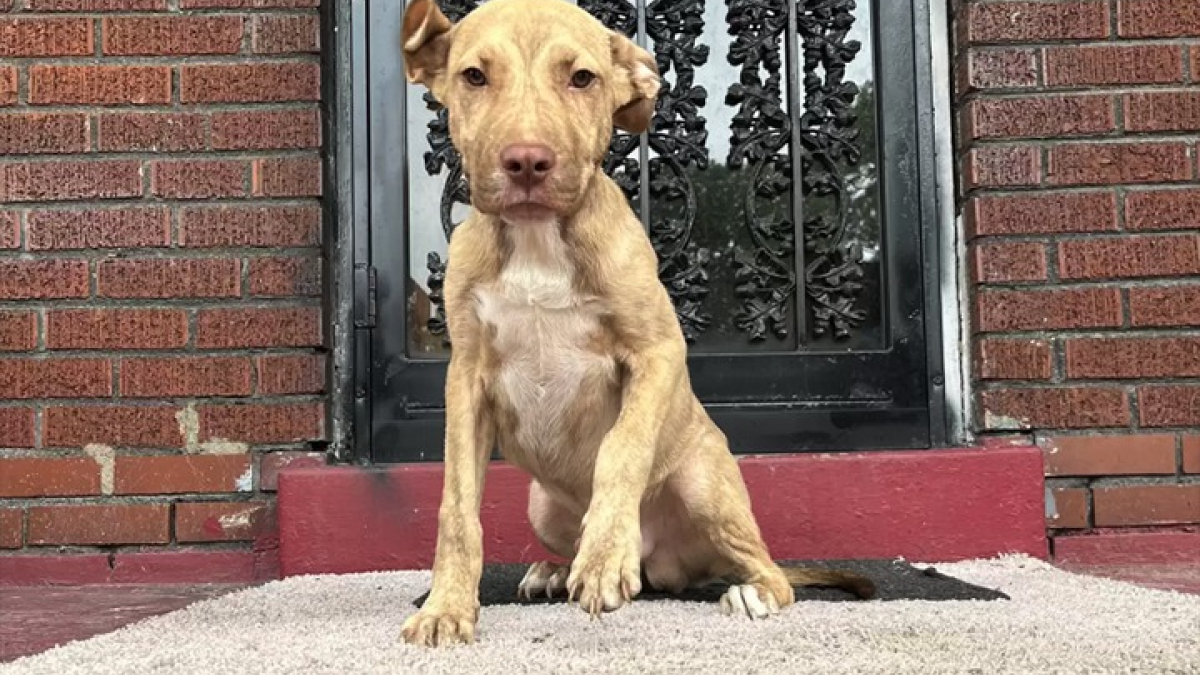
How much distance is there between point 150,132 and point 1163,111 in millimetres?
3145

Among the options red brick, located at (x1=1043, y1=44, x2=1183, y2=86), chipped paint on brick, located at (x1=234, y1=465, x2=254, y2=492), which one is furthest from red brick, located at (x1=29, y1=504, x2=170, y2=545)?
red brick, located at (x1=1043, y1=44, x2=1183, y2=86)

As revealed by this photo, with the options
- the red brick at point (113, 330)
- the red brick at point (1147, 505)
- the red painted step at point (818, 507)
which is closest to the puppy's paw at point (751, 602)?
the red painted step at point (818, 507)

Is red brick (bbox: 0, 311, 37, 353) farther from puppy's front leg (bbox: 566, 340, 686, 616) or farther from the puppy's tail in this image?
the puppy's tail

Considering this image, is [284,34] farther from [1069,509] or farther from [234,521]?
[1069,509]

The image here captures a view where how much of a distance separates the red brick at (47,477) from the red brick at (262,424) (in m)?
0.38

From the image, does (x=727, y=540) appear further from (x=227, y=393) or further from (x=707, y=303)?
(x=227, y=393)

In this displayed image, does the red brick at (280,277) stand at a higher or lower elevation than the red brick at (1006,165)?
lower

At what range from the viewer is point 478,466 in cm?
220

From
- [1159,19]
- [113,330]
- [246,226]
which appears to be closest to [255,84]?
[246,226]

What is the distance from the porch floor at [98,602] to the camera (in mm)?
2281

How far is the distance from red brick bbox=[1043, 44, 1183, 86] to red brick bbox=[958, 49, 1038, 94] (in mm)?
53

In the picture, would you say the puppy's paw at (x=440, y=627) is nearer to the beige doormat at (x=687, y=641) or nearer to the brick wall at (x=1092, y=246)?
the beige doormat at (x=687, y=641)

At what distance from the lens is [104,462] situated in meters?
3.18

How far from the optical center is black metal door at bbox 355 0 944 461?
3330mm
